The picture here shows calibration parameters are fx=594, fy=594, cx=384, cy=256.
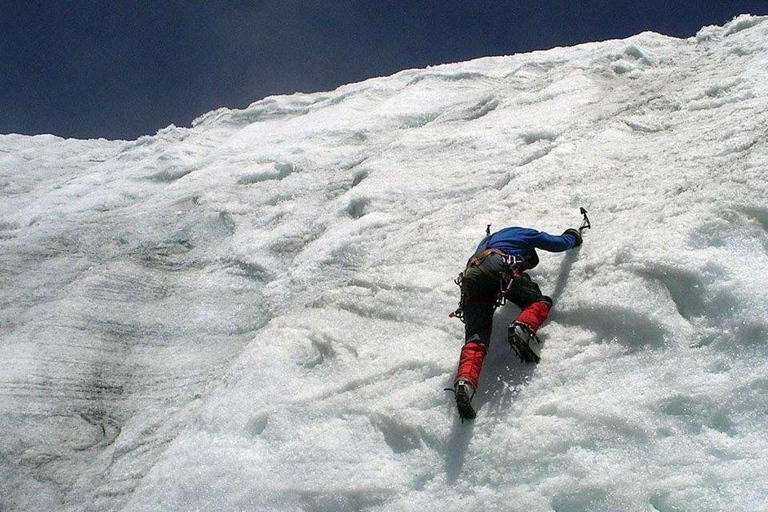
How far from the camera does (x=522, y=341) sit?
4.63 m

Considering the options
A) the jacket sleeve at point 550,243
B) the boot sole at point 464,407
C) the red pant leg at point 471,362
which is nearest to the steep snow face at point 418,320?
the boot sole at point 464,407

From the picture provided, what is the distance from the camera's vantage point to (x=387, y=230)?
27.0ft

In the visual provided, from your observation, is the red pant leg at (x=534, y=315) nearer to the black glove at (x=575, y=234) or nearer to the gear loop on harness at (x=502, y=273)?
the gear loop on harness at (x=502, y=273)

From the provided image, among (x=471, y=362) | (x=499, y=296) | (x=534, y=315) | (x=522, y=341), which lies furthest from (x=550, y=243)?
(x=471, y=362)

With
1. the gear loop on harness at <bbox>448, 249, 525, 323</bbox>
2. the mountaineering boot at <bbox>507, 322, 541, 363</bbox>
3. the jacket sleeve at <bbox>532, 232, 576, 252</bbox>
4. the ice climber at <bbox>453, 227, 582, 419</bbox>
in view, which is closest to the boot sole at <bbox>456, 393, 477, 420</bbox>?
the ice climber at <bbox>453, 227, 582, 419</bbox>

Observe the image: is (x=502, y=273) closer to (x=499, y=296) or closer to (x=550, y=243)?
(x=499, y=296)

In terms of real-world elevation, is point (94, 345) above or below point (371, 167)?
below

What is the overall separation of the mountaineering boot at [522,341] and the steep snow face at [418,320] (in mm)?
164

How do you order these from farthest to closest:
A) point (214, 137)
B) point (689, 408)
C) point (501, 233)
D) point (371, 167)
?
point (214, 137) < point (371, 167) < point (501, 233) < point (689, 408)

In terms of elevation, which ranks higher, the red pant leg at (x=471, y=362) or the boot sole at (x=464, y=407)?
the red pant leg at (x=471, y=362)

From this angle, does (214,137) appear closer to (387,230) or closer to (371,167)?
(371,167)

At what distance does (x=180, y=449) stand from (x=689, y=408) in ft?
13.8

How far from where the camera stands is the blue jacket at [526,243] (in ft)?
18.2

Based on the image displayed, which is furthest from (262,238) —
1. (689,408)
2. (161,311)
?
(689,408)
